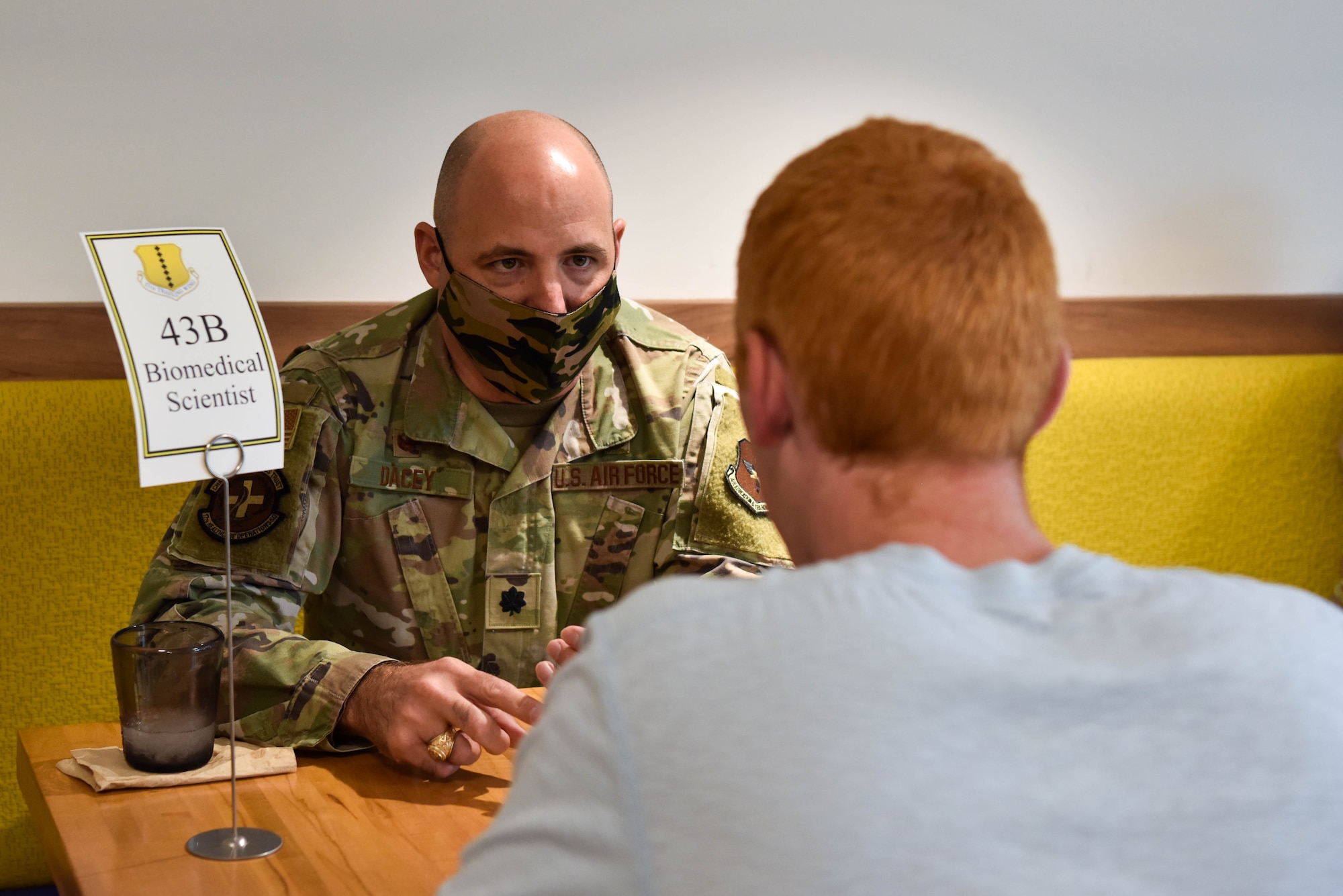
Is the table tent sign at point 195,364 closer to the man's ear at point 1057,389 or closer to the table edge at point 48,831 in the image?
the table edge at point 48,831

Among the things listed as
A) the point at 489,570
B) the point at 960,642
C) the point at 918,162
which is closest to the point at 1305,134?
the point at 489,570

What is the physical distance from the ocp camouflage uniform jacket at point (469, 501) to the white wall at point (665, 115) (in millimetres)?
406

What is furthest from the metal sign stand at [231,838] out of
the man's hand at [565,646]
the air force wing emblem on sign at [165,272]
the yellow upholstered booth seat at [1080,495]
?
the yellow upholstered booth seat at [1080,495]

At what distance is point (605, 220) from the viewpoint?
164 cm

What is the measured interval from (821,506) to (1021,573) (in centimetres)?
13

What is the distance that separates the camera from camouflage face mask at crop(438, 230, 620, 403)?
155 cm

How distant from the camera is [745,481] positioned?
170 centimetres

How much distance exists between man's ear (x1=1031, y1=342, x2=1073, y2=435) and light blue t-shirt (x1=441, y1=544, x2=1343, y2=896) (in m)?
0.13

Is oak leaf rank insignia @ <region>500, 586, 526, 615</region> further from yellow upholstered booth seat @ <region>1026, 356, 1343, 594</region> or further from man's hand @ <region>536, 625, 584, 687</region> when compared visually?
yellow upholstered booth seat @ <region>1026, 356, 1343, 594</region>

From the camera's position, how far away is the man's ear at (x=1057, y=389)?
718 mm

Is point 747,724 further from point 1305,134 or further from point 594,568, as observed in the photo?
point 1305,134

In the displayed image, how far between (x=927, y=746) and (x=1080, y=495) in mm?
1885

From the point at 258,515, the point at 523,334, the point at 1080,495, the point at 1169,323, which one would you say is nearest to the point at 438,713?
the point at 258,515

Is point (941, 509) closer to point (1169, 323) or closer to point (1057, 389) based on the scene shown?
point (1057, 389)
